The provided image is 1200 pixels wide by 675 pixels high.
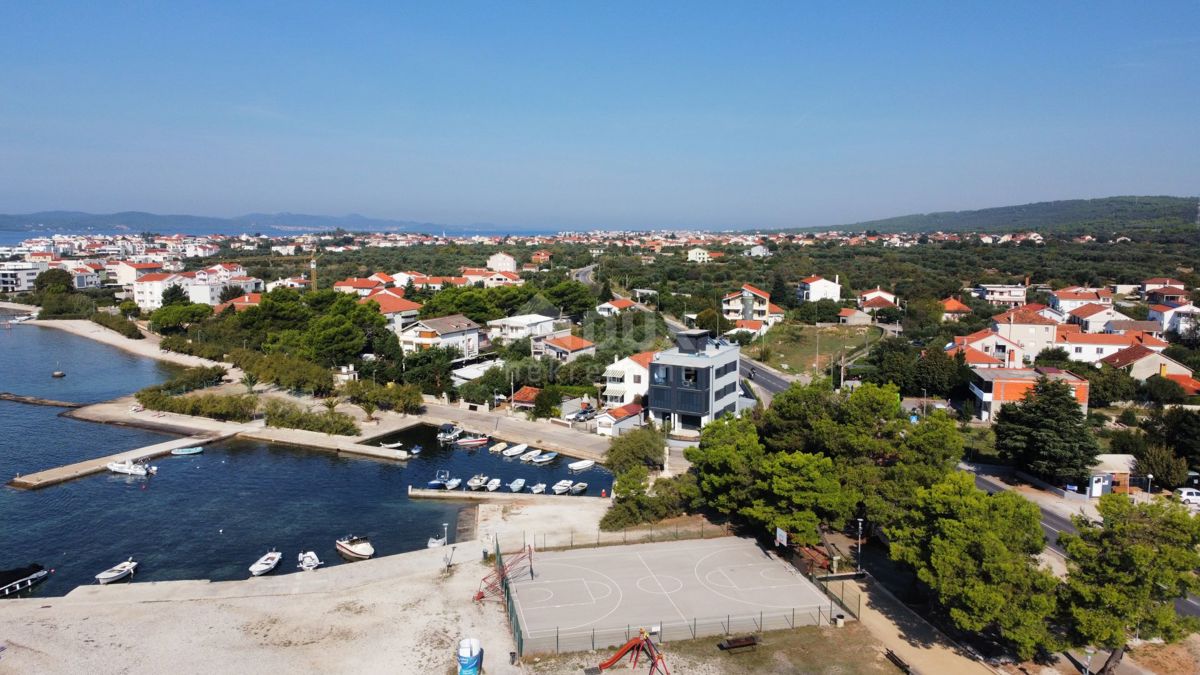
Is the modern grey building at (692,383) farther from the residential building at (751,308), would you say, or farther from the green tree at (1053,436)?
the residential building at (751,308)

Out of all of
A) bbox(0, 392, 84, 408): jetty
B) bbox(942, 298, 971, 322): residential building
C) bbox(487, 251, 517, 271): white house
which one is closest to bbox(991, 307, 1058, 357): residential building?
bbox(942, 298, 971, 322): residential building

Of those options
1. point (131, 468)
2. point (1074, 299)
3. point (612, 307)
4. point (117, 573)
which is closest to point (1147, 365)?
point (1074, 299)

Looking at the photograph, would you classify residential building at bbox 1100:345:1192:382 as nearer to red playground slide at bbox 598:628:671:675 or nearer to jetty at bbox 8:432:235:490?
red playground slide at bbox 598:628:671:675

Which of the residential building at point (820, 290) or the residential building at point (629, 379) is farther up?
the residential building at point (820, 290)

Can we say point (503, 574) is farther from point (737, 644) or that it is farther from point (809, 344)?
point (809, 344)

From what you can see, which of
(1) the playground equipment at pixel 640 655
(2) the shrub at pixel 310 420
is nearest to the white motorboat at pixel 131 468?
(2) the shrub at pixel 310 420

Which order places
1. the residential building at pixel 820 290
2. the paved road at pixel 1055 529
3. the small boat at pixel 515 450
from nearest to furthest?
1. the paved road at pixel 1055 529
2. the small boat at pixel 515 450
3. the residential building at pixel 820 290
